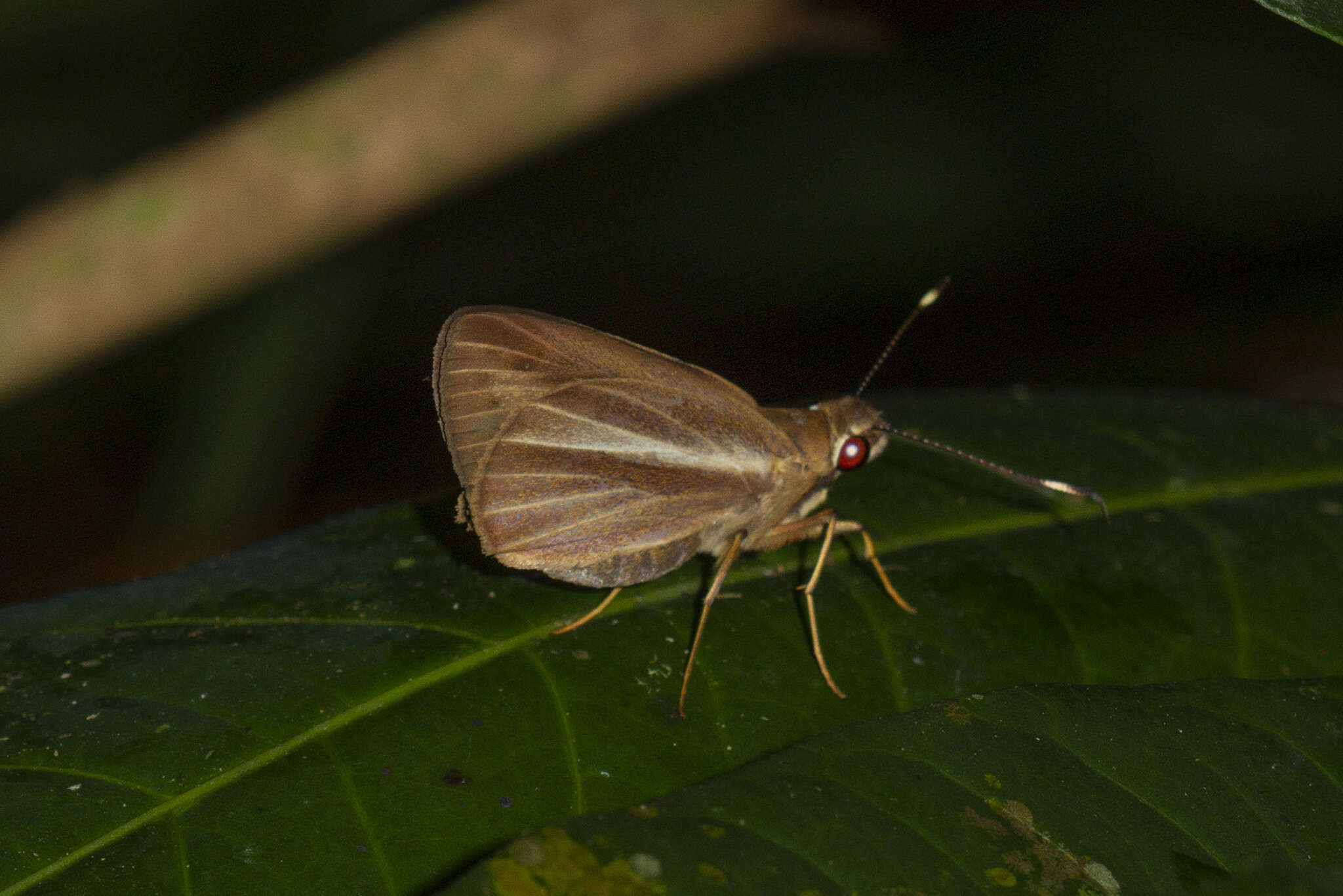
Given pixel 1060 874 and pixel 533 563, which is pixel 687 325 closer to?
pixel 533 563

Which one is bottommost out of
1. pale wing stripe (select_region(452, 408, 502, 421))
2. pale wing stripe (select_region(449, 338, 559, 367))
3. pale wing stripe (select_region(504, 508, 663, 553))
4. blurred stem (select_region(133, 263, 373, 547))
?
blurred stem (select_region(133, 263, 373, 547))

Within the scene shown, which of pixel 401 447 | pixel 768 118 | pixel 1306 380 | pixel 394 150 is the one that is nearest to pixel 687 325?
pixel 768 118

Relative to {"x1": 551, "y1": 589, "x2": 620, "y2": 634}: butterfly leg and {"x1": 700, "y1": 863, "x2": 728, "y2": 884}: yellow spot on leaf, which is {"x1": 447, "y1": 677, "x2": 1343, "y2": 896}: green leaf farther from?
{"x1": 551, "y1": 589, "x2": 620, "y2": 634}: butterfly leg

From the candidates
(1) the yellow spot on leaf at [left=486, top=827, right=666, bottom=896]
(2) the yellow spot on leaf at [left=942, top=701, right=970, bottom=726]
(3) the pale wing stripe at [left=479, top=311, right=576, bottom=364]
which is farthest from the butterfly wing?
(1) the yellow spot on leaf at [left=486, top=827, right=666, bottom=896]

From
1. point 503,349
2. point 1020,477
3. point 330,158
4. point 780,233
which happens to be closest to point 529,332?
point 503,349

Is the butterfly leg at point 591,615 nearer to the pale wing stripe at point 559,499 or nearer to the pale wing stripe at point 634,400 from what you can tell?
the pale wing stripe at point 559,499
